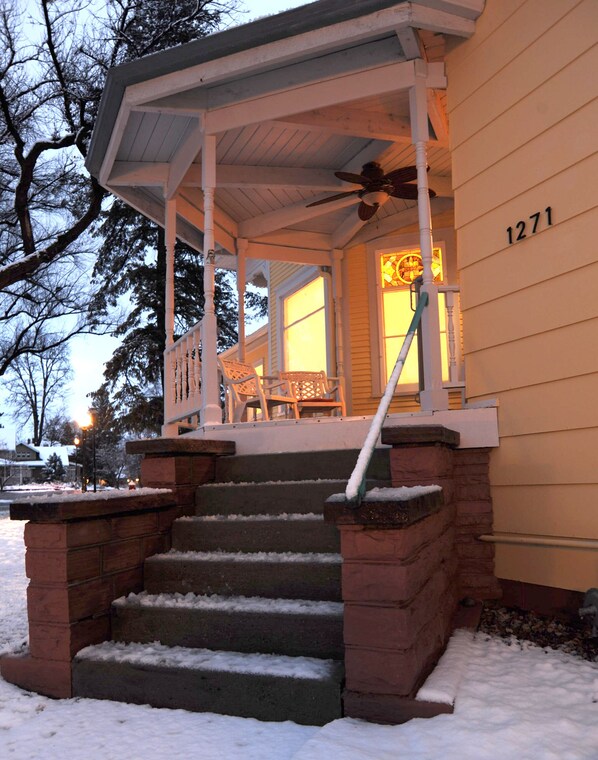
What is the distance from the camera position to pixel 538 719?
209 cm

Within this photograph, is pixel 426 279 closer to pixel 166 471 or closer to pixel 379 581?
pixel 166 471

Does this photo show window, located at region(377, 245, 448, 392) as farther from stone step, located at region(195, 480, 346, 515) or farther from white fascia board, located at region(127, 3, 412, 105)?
stone step, located at region(195, 480, 346, 515)

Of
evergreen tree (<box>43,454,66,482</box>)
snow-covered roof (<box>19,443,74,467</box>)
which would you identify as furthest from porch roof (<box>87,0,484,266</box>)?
snow-covered roof (<box>19,443,74,467</box>)

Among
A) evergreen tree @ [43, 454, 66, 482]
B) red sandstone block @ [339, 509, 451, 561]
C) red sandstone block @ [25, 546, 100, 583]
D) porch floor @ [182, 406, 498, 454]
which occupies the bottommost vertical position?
evergreen tree @ [43, 454, 66, 482]

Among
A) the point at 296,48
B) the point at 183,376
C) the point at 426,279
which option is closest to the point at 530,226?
the point at 426,279

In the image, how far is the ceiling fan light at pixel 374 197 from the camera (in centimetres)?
548

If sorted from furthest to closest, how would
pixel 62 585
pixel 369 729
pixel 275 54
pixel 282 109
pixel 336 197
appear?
pixel 336 197, pixel 282 109, pixel 275 54, pixel 62 585, pixel 369 729

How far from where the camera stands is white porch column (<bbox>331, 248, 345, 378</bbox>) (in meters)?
7.23

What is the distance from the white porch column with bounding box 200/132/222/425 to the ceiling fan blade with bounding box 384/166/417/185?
5.07 ft

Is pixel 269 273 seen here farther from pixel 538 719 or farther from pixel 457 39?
pixel 538 719

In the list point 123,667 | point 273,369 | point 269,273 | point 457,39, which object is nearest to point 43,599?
point 123,667

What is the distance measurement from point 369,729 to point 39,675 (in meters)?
1.49

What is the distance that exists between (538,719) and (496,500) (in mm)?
1461

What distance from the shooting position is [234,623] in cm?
265
